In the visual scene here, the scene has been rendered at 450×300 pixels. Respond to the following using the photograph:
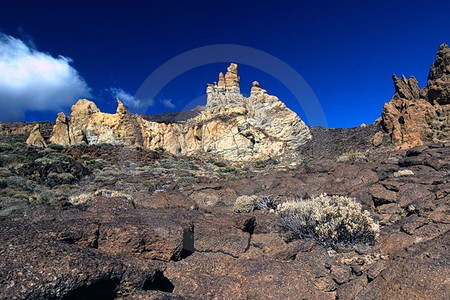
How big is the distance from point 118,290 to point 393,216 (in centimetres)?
616

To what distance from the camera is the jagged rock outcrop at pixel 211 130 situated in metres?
39.5

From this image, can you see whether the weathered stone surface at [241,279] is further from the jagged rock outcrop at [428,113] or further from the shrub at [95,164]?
the jagged rock outcrop at [428,113]

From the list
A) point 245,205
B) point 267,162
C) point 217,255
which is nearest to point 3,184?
point 245,205

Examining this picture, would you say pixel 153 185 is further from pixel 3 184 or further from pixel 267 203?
pixel 267 203

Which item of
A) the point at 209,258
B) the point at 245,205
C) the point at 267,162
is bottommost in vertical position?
the point at 209,258

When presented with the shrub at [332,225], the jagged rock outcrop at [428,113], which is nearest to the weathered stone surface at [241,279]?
the shrub at [332,225]

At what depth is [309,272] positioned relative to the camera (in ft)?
15.3

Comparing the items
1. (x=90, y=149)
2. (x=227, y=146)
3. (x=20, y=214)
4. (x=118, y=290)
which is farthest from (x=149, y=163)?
(x=118, y=290)

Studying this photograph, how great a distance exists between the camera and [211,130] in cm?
4191

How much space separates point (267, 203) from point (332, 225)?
3.54m

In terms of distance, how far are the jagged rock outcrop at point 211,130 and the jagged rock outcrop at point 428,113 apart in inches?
519

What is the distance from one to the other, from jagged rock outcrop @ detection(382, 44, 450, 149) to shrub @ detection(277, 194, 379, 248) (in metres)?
20.1

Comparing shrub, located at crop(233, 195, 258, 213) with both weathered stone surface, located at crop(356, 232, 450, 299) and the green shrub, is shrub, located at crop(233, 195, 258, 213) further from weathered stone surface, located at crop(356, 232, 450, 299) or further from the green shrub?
the green shrub

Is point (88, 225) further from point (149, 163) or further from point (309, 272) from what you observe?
point (149, 163)
